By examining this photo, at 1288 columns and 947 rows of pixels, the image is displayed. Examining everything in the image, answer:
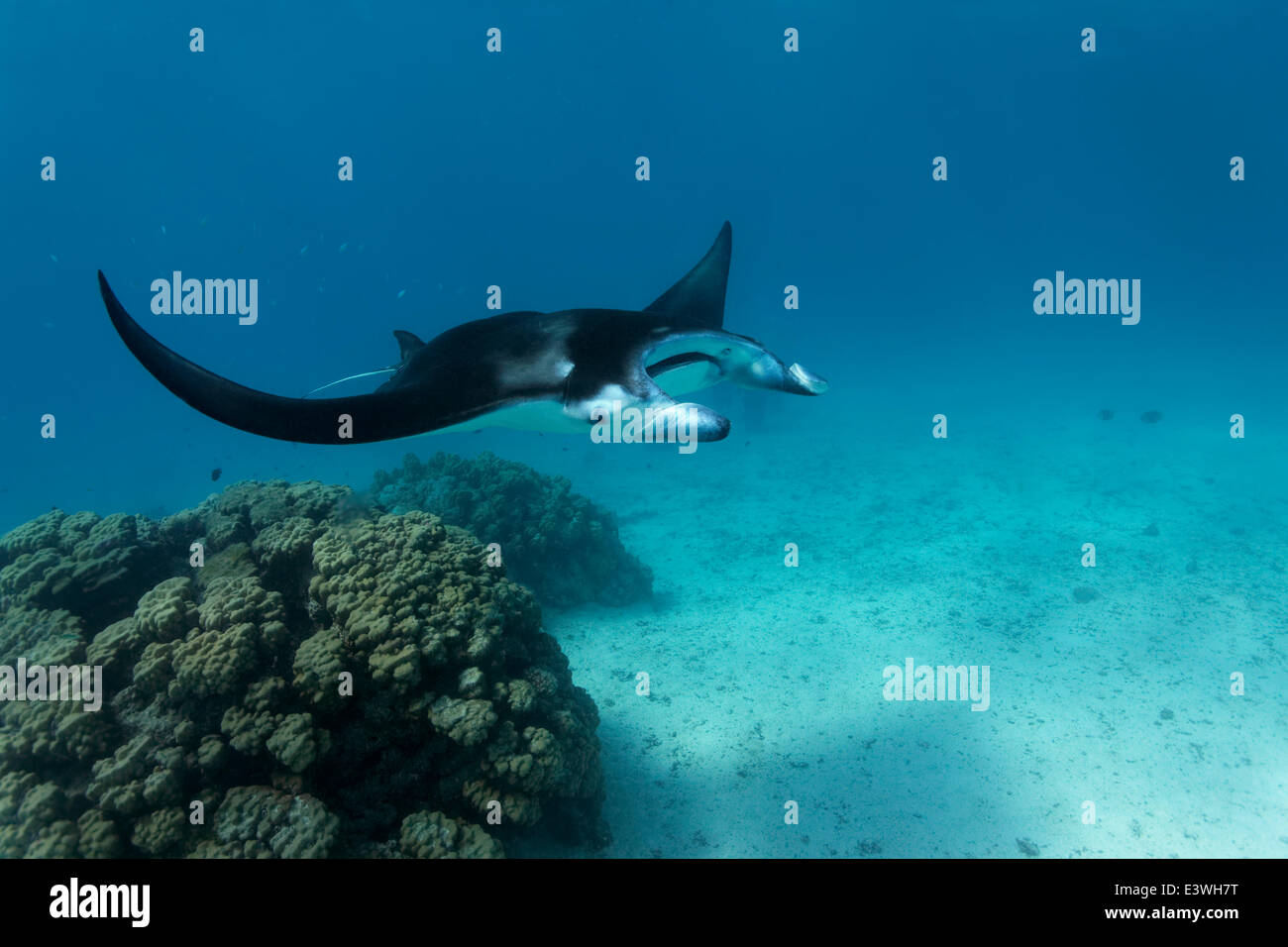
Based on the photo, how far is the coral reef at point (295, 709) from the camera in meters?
3.59

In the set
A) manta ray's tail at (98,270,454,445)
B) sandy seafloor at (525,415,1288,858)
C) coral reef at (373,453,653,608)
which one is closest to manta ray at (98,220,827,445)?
manta ray's tail at (98,270,454,445)

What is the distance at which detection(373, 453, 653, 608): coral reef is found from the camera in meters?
10.0

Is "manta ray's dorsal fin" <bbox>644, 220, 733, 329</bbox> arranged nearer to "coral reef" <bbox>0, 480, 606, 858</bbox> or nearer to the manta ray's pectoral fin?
"coral reef" <bbox>0, 480, 606, 858</bbox>

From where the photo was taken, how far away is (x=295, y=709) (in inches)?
156

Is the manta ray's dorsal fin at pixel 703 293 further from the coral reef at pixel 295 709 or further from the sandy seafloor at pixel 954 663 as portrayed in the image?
the sandy seafloor at pixel 954 663

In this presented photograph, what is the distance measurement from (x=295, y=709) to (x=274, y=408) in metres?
2.32

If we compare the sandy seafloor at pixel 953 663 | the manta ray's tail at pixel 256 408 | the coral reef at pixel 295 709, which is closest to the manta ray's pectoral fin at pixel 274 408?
the manta ray's tail at pixel 256 408

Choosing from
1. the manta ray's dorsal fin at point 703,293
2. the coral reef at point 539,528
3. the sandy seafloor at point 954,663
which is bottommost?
the sandy seafloor at point 954,663

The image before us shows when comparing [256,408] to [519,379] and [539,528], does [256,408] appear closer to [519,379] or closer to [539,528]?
[519,379]

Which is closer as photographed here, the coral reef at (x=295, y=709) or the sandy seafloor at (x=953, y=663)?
the coral reef at (x=295, y=709)

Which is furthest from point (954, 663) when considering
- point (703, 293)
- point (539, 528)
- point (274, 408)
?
point (274, 408)

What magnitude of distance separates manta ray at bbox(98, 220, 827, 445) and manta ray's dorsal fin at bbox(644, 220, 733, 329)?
1835mm

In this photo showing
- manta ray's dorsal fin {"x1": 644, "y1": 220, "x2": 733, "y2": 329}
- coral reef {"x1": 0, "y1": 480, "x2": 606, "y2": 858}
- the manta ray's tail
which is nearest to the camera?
the manta ray's tail
